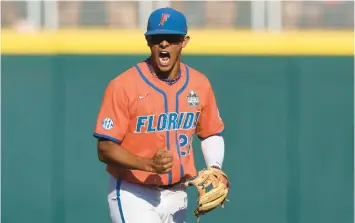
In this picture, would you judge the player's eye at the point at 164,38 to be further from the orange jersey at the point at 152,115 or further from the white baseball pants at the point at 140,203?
the white baseball pants at the point at 140,203

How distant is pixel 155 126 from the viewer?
197 inches

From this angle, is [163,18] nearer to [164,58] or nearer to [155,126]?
[164,58]

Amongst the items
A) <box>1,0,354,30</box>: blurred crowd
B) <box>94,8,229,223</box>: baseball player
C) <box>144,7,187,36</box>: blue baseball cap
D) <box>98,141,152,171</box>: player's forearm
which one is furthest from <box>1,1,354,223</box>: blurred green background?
<box>98,141,152,171</box>: player's forearm

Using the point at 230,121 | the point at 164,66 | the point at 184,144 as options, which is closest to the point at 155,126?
the point at 184,144

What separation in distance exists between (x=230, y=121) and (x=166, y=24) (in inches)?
86.7

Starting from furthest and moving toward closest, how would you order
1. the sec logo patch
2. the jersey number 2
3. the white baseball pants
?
the jersey number 2, the white baseball pants, the sec logo patch

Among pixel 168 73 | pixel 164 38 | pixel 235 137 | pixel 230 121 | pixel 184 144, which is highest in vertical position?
pixel 164 38

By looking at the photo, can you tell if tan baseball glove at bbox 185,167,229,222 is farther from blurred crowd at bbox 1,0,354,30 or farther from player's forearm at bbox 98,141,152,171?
blurred crowd at bbox 1,0,354,30

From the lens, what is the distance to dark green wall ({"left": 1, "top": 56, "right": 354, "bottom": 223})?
22.4ft

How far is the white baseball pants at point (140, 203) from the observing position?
195 inches

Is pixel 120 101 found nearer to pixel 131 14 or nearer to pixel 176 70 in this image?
pixel 176 70

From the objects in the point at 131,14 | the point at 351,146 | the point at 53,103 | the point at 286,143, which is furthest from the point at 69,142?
the point at 351,146

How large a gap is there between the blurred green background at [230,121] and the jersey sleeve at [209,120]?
1668 millimetres

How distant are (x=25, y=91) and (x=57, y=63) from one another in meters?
0.28
